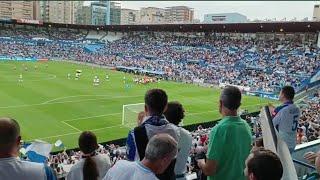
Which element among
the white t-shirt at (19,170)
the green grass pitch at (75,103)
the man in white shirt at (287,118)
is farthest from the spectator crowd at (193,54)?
the white t-shirt at (19,170)

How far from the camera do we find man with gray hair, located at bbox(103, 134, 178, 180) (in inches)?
126

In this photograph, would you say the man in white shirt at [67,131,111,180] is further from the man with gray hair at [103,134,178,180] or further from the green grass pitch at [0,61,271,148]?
the green grass pitch at [0,61,271,148]

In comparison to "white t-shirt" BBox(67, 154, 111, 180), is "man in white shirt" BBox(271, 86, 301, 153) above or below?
above

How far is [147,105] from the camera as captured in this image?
4383 millimetres

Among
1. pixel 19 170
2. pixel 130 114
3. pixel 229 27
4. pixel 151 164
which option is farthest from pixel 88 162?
pixel 229 27

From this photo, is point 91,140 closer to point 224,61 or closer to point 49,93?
point 49,93

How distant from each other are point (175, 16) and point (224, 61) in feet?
473

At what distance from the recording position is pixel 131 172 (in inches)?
127

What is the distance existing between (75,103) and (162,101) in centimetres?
2925

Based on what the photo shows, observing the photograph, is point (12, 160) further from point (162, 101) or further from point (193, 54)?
point (193, 54)

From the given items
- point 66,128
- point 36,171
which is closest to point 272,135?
point 36,171

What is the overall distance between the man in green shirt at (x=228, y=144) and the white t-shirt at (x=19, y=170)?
1.91m

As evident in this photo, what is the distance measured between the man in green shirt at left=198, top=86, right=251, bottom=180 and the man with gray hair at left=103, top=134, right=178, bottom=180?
1.18 metres

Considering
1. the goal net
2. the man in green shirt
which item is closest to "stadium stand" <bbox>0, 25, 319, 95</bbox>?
the goal net
